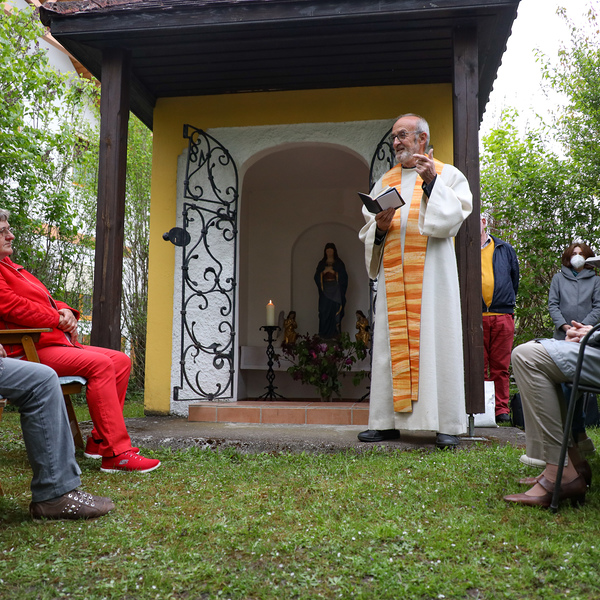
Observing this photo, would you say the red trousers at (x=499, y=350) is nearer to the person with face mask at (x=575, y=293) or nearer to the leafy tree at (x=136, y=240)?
the person with face mask at (x=575, y=293)

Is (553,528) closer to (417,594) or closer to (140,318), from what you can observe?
(417,594)

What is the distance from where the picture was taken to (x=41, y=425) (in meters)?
2.48

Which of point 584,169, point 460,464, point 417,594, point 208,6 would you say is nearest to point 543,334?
point 584,169

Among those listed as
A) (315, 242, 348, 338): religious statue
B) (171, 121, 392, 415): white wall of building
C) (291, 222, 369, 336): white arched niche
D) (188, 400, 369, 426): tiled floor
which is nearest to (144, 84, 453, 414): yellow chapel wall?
(188, 400, 369, 426): tiled floor

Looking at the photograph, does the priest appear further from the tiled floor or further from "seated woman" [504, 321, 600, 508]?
"seated woman" [504, 321, 600, 508]

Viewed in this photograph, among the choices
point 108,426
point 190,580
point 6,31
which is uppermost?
point 6,31

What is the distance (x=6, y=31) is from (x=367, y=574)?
23.7ft

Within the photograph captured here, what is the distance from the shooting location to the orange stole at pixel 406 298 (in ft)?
13.0

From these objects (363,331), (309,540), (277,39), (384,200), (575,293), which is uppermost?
(277,39)

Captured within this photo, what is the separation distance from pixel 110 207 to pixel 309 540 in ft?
10.6

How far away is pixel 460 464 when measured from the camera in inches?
132

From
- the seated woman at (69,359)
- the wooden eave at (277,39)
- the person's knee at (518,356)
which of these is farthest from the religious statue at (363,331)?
the person's knee at (518,356)

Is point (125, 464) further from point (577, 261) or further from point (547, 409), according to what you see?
point (577, 261)

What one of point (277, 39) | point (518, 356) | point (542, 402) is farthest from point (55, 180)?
point (542, 402)
